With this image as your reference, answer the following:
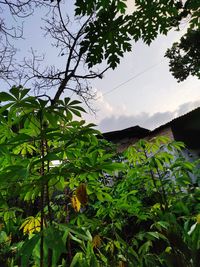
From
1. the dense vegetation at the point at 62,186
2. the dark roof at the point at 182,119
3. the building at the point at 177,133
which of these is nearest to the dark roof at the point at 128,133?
the building at the point at 177,133

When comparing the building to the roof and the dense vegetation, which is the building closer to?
the roof

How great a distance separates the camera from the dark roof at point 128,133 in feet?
40.9

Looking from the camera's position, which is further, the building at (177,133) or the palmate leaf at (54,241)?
the building at (177,133)

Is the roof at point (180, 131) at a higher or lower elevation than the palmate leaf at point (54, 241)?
higher

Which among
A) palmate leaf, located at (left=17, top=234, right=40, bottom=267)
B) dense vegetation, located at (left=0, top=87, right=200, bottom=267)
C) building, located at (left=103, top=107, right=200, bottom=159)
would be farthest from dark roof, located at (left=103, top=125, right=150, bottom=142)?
palmate leaf, located at (left=17, top=234, right=40, bottom=267)

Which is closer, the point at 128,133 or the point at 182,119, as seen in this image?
the point at 182,119

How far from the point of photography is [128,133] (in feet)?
41.7

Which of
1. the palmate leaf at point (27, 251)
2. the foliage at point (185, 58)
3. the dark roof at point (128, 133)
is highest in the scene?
the foliage at point (185, 58)

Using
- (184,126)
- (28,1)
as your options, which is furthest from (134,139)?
(28,1)

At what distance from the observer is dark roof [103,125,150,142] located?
40.9 ft

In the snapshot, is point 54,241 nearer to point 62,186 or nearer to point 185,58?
point 62,186

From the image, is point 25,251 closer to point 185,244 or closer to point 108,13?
point 185,244

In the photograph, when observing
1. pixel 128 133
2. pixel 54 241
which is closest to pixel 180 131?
pixel 128 133

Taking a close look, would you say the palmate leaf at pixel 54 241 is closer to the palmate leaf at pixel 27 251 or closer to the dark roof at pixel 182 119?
the palmate leaf at pixel 27 251
